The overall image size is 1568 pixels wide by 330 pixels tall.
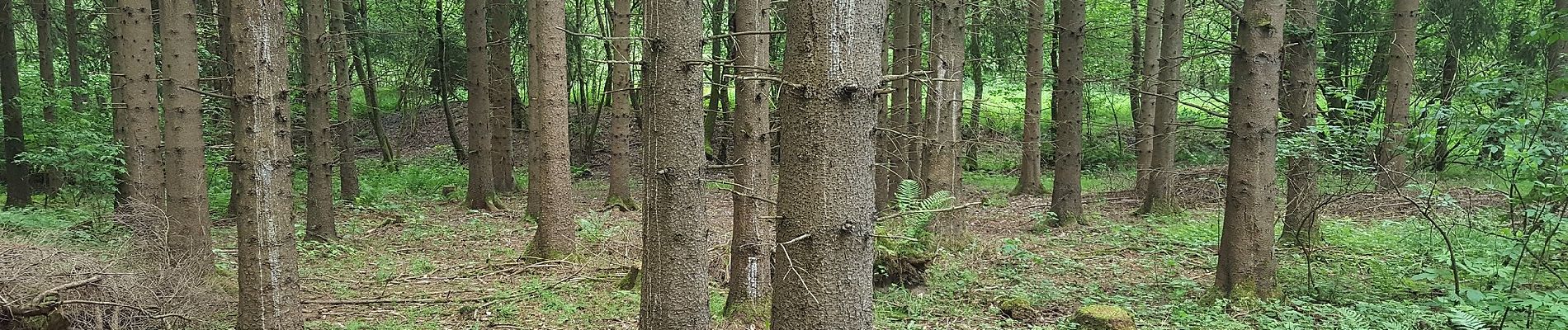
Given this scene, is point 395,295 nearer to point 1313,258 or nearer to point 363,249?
point 363,249

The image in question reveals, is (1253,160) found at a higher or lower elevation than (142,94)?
lower

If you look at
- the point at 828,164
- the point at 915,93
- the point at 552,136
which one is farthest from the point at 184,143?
the point at 915,93

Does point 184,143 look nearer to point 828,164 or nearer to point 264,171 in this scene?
point 264,171

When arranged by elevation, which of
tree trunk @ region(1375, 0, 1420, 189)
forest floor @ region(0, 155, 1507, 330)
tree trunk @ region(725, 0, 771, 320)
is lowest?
forest floor @ region(0, 155, 1507, 330)

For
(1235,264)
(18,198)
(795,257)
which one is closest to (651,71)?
(795,257)

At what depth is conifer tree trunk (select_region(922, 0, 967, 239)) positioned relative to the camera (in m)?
9.98

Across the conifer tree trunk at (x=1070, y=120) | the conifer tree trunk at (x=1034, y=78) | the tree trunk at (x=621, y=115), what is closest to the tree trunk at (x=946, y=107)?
the conifer tree trunk at (x=1034, y=78)

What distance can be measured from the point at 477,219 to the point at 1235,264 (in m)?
10.3

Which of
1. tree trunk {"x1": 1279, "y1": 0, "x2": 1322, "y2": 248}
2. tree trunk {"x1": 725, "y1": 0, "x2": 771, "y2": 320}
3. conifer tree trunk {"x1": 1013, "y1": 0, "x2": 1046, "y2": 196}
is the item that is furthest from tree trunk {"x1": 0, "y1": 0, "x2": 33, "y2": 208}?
tree trunk {"x1": 1279, "y1": 0, "x2": 1322, "y2": 248}

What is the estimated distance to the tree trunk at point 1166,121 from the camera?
12.2 meters

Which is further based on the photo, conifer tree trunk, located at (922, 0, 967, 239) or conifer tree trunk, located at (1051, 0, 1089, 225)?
conifer tree trunk, located at (1051, 0, 1089, 225)

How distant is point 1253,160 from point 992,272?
9.27 feet

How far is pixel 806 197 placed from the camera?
A: 369 centimetres

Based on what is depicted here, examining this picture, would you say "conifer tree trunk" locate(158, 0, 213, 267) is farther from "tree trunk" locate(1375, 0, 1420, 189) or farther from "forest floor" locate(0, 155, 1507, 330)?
"tree trunk" locate(1375, 0, 1420, 189)
